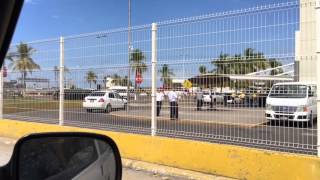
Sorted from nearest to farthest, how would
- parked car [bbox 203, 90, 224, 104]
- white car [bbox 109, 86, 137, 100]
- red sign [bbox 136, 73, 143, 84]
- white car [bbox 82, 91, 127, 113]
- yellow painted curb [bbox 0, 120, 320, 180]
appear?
1. yellow painted curb [bbox 0, 120, 320, 180]
2. parked car [bbox 203, 90, 224, 104]
3. red sign [bbox 136, 73, 143, 84]
4. white car [bbox 109, 86, 137, 100]
5. white car [bbox 82, 91, 127, 113]

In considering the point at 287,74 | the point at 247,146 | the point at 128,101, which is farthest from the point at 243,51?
the point at 128,101

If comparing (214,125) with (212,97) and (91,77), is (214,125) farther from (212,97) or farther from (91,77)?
(91,77)

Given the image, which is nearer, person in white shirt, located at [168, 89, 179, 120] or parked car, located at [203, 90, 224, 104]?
→ parked car, located at [203, 90, 224, 104]

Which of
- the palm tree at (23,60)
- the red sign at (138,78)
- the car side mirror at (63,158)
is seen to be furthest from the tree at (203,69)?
the car side mirror at (63,158)

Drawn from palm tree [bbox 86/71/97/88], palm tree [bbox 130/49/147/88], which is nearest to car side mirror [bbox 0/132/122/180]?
palm tree [bbox 130/49/147/88]

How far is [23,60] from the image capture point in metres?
12.6

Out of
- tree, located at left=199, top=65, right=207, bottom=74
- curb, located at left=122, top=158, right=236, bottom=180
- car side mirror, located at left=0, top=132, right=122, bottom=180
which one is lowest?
curb, located at left=122, top=158, right=236, bottom=180

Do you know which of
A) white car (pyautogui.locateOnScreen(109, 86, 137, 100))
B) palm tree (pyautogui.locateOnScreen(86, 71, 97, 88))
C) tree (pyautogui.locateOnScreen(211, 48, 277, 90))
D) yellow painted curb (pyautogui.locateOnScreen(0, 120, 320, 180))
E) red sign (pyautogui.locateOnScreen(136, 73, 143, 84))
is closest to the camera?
yellow painted curb (pyautogui.locateOnScreen(0, 120, 320, 180))

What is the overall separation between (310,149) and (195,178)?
6.71ft

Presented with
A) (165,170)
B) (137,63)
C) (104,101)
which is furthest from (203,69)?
(104,101)

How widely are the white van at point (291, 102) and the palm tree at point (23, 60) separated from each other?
698cm

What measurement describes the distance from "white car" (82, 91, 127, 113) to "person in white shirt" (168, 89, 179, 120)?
138 cm

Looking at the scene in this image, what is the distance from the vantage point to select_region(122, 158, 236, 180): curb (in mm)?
8250

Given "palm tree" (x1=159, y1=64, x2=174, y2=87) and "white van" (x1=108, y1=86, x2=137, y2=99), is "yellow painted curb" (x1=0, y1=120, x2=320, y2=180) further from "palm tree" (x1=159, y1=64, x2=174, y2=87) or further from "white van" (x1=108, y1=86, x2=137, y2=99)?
"palm tree" (x1=159, y1=64, x2=174, y2=87)
